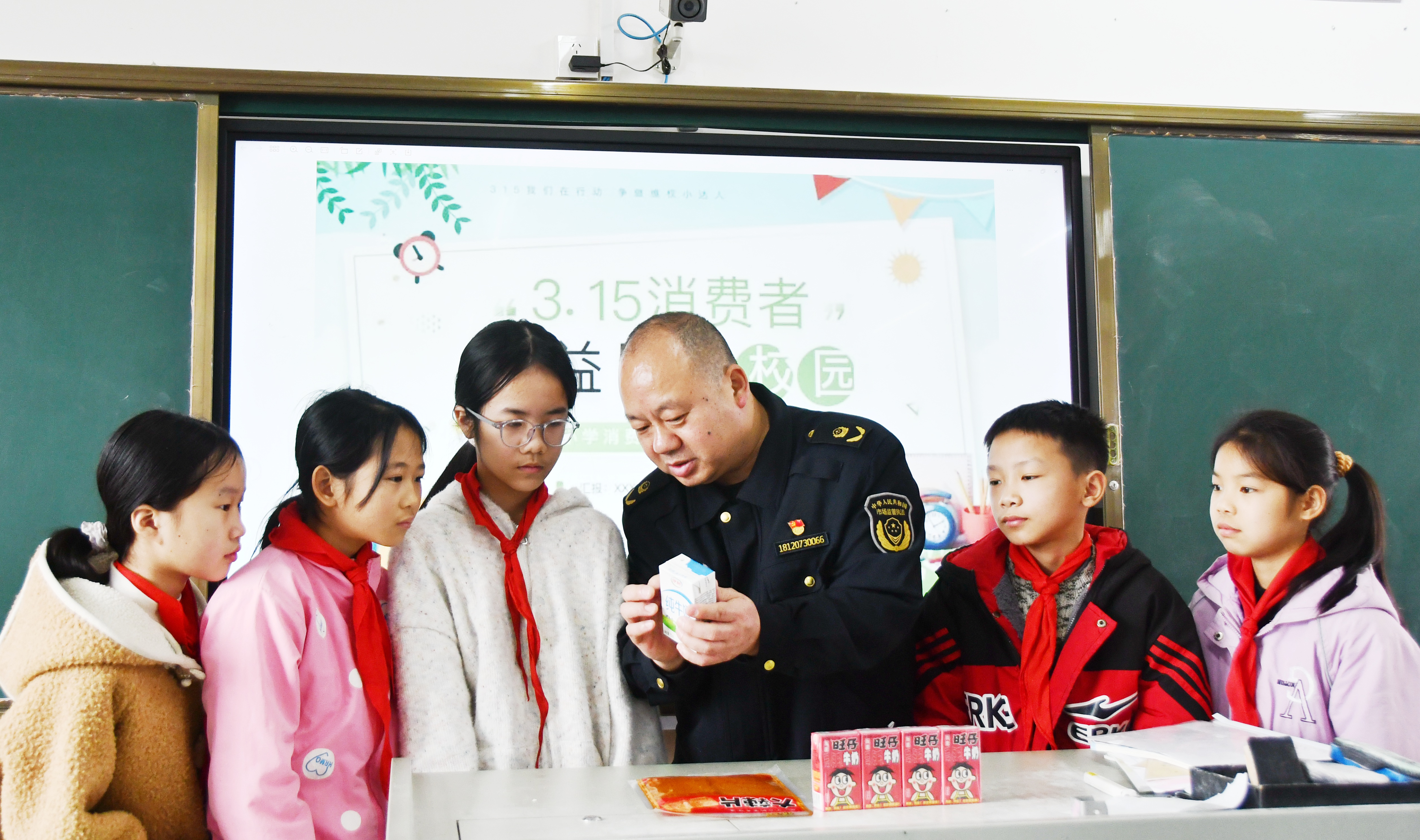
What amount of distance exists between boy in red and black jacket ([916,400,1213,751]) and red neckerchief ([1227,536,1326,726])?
0.11 meters

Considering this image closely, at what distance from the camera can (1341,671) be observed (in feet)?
6.20

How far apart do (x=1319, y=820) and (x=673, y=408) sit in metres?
1.12

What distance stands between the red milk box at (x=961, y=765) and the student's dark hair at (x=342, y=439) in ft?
3.35

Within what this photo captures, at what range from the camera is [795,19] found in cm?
277

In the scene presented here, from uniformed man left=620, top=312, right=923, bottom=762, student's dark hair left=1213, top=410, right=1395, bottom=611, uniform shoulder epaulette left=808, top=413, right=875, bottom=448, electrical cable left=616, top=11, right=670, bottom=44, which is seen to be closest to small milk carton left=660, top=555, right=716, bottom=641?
uniformed man left=620, top=312, right=923, bottom=762

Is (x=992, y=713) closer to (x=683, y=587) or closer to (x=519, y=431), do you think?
(x=683, y=587)

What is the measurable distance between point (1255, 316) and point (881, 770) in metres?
2.24

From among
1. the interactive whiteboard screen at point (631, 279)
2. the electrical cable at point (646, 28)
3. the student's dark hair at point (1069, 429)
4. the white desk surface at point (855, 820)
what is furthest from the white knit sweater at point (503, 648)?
the electrical cable at point (646, 28)

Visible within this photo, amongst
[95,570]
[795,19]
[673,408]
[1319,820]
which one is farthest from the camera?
[795,19]

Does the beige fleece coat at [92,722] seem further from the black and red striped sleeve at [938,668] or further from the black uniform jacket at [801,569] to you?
the black and red striped sleeve at [938,668]

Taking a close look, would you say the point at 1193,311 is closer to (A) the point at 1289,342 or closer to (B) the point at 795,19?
(A) the point at 1289,342

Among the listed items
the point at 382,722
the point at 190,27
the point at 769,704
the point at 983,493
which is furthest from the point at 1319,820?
the point at 190,27

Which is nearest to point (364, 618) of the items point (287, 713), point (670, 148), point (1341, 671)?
point (287, 713)

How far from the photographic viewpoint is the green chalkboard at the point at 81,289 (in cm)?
240
